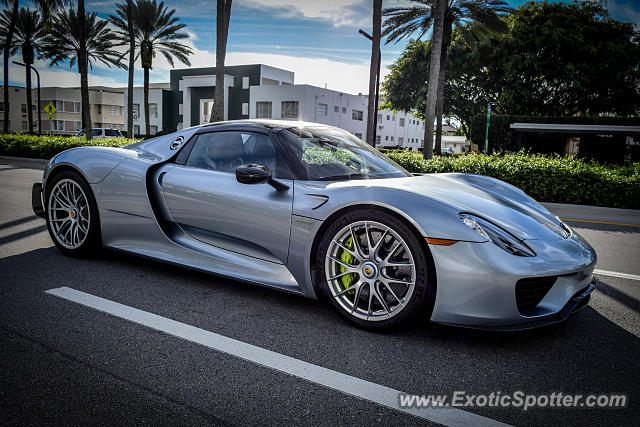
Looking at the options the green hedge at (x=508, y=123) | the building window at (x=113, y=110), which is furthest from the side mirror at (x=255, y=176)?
the building window at (x=113, y=110)

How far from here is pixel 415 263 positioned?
8.34ft

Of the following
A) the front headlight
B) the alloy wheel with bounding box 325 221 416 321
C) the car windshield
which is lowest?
the alloy wheel with bounding box 325 221 416 321

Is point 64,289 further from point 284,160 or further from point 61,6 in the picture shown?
point 61,6

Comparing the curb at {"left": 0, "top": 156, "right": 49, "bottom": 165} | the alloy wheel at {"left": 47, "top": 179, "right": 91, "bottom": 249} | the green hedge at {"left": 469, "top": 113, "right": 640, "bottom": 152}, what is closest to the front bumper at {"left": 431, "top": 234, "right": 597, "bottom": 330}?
the alloy wheel at {"left": 47, "top": 179, "right": 91, "bottom": 249}

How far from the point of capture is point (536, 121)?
28109mm

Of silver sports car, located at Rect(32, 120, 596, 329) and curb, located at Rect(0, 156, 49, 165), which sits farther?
curb, located at Rect(0, 156, 49, 165)

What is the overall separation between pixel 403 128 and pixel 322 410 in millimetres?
71855

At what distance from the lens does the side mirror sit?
3.02 m

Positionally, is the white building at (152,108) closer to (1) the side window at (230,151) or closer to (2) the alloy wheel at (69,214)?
(2) the alloy wheel at (69,214)

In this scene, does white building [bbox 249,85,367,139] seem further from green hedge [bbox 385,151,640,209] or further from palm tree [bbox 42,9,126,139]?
green hedge [bbox 385,151,640,209]

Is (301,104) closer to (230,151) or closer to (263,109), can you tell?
(263,109)

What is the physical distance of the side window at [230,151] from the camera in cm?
342

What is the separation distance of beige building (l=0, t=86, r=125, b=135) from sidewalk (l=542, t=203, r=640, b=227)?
69.1 metres

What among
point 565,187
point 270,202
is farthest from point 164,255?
point 565,187
